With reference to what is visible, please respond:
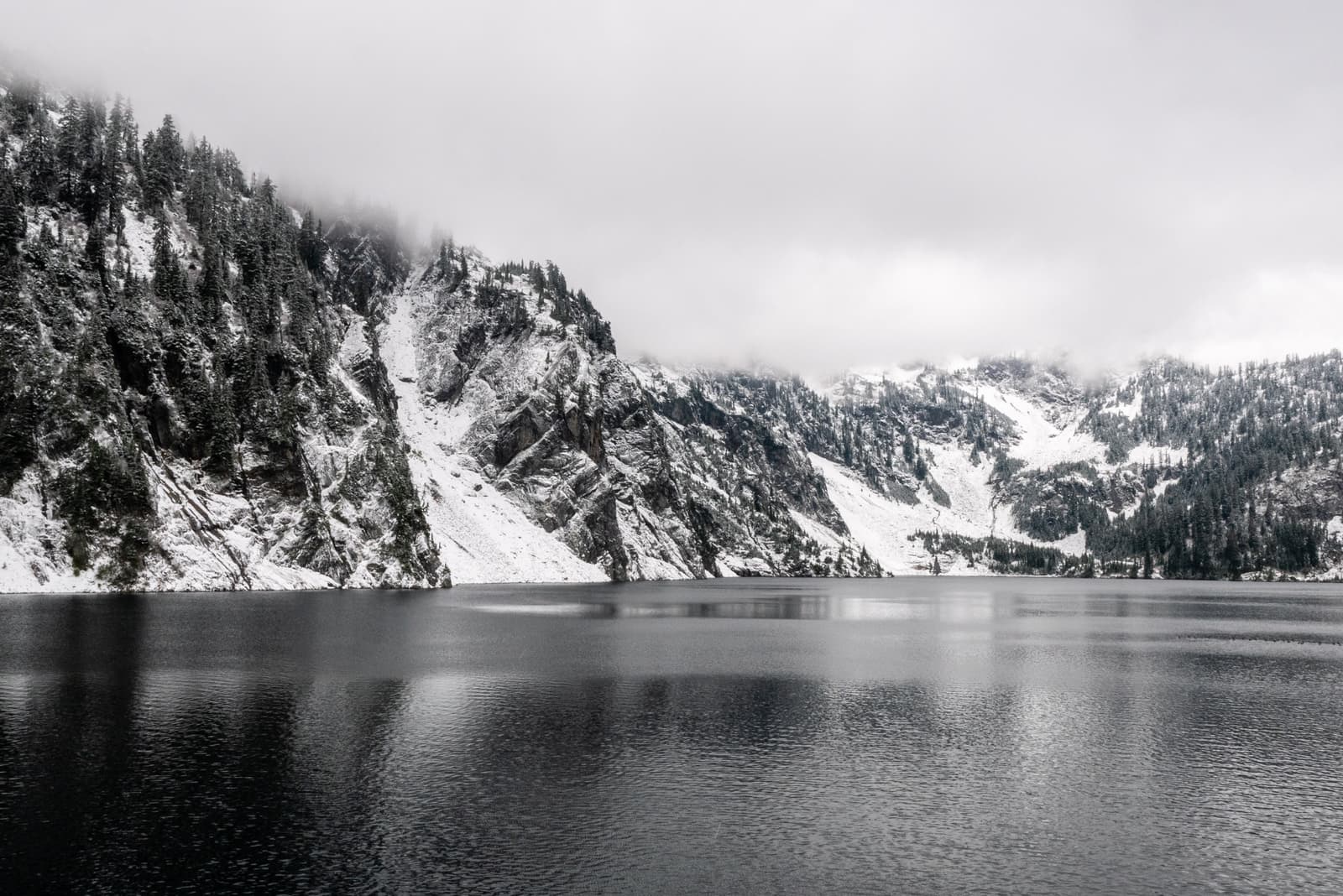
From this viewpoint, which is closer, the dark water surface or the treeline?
the dark water surface

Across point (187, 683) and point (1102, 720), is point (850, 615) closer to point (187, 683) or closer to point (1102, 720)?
point (1102, 720)

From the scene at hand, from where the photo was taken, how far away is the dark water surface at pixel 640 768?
27.3 meters

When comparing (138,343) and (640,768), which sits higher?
(138,343)

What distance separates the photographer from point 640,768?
38438mm

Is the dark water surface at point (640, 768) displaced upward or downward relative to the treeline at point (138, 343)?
downward

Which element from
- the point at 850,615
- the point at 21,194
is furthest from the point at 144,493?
the point at 850,615

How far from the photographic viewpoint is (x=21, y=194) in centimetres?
14300

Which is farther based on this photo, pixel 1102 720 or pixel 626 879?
pixel 1102 720

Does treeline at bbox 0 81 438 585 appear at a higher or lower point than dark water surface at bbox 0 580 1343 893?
higher

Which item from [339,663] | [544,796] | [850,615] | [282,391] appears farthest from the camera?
[282,391]

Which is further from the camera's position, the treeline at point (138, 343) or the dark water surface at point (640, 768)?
the treeline at point (138, 343)

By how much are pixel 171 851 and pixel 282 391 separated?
150 meters

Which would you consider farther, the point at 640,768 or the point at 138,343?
the point at 138,343

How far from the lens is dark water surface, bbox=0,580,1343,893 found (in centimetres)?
2730
